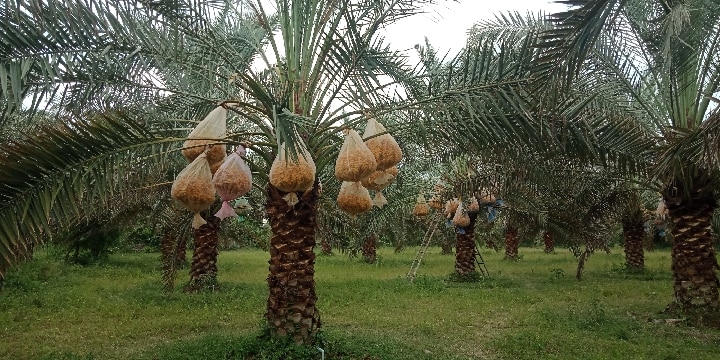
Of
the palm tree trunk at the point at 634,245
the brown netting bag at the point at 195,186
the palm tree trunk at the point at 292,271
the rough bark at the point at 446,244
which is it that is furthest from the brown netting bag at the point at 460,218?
the brown netting bag at the point at 195,186

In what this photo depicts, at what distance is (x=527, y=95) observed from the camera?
4.81m

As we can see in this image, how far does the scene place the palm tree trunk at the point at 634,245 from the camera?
17.1 m

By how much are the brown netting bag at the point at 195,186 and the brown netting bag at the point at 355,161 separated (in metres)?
0.92

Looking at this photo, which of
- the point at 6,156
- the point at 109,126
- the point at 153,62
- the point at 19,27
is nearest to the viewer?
the point at 6,156

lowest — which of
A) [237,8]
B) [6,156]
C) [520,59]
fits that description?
[6,156]

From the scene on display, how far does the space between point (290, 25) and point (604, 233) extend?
9.48m

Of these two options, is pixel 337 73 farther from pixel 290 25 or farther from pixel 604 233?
pixel 604 233

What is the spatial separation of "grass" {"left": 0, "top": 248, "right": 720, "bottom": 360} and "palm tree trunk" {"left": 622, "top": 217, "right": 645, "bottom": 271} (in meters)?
2.65

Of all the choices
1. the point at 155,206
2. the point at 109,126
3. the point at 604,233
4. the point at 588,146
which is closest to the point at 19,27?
the point at 109,126

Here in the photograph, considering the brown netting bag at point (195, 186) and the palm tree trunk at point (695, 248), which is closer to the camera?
the brown netting bag at point (195, 186)

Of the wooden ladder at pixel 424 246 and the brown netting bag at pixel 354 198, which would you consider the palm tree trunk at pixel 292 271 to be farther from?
the wooden ladder at pixel 424 246

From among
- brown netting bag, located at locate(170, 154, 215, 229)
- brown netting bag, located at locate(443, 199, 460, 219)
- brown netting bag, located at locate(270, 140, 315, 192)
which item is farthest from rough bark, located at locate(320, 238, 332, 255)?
brown netting bag, located at locate(170, 154, 215, 229)

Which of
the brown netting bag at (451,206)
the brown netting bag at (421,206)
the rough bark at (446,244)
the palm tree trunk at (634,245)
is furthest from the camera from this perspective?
the rough bark at (446,244)

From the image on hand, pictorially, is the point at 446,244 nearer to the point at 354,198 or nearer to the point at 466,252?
the point at 466,252
